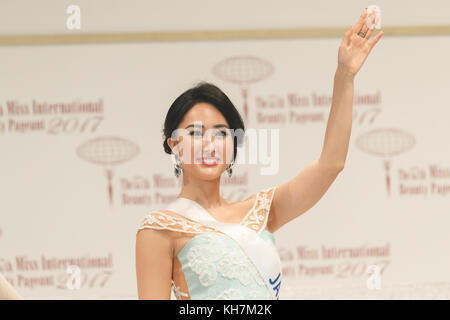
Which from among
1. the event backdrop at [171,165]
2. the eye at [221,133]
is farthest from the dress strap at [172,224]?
the event backdrop at [171,165]

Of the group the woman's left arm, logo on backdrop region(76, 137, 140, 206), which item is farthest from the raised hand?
logo on backdrop region(76, 137, 140, 206)

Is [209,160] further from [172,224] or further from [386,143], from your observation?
[386,143]

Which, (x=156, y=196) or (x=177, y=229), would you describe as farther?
(x=156, y=196)

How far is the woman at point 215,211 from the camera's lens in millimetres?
1423

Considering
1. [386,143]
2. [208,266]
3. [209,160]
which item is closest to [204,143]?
[209,160]

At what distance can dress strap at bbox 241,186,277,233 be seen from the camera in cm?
152

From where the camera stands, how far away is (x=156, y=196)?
2.62m

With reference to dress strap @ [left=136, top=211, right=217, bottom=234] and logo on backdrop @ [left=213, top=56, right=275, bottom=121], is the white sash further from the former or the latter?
logo on backdrop @ [left=213, top=56, right=275, bottom=121]

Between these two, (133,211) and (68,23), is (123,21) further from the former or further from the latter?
(133,211)

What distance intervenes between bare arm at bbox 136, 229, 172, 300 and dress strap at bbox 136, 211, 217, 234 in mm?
12

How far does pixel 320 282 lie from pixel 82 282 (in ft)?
3.14

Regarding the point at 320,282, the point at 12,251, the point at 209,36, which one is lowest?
the point at 320,282

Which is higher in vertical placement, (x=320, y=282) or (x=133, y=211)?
(x=133, y=211)
